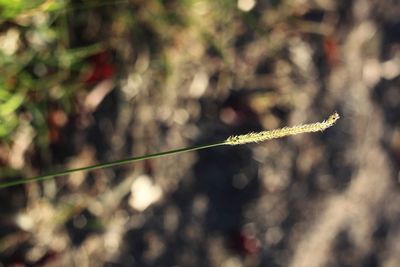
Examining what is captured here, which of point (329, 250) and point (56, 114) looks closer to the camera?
point (56, 114)

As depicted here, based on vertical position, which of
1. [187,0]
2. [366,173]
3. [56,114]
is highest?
[187,0]

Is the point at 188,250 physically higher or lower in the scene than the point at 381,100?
lower

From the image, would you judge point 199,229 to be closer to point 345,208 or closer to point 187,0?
point 345,208

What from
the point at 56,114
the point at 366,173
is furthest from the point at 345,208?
the point at 56,114

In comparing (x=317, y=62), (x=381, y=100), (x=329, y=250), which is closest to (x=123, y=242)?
(x=329, y=250)

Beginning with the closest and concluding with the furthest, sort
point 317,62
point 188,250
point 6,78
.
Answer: point 6,78 < point 188,250 < point 317,62

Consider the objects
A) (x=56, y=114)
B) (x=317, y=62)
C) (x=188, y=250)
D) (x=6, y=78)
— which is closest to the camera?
(x=6, y=78)
